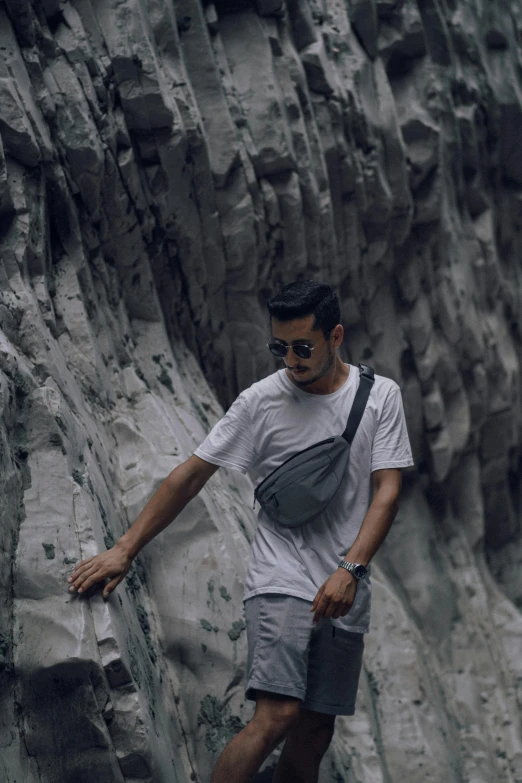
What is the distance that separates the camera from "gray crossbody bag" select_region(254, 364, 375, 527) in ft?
8.71

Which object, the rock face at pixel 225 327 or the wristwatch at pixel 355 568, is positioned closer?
the wristwatch at pixel 355 568

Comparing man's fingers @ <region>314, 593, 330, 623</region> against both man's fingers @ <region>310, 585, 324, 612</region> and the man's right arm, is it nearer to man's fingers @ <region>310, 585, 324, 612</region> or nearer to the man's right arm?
man's fingers @ <region>310, 585, 324, 612</region>

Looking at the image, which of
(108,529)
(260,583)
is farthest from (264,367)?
(260,583)

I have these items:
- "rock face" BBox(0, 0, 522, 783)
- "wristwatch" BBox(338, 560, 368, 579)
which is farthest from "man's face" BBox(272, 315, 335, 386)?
"rock face" BBox(0, 0, 522, 783)

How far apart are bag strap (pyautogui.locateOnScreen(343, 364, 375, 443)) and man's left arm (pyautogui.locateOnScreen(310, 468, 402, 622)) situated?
0.13 metres

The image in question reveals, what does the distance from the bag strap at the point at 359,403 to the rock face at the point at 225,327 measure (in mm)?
796

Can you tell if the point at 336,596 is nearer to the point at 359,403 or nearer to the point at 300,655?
the point at 300,655

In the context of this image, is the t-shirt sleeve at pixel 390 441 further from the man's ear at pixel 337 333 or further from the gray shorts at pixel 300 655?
the gray shorts at pixel 300 655

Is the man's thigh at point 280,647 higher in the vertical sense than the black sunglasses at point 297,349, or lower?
lower

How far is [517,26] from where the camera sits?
6453mm

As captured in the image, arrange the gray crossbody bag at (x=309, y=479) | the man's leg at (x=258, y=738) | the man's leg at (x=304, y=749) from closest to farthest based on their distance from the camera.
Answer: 1. the man's leg at (x=258, y=738)
2. the gray crossbody bag at (x=309, y=479)
3. the man's leg at (x=304, y=749)

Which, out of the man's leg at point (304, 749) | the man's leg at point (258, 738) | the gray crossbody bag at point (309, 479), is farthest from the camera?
the man's leg at point (304, 749)

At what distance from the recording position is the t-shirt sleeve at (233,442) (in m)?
2.75

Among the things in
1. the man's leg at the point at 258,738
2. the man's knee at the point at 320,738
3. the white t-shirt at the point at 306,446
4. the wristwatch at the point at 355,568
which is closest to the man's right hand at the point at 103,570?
the white t-shirt at the point at 306,446
